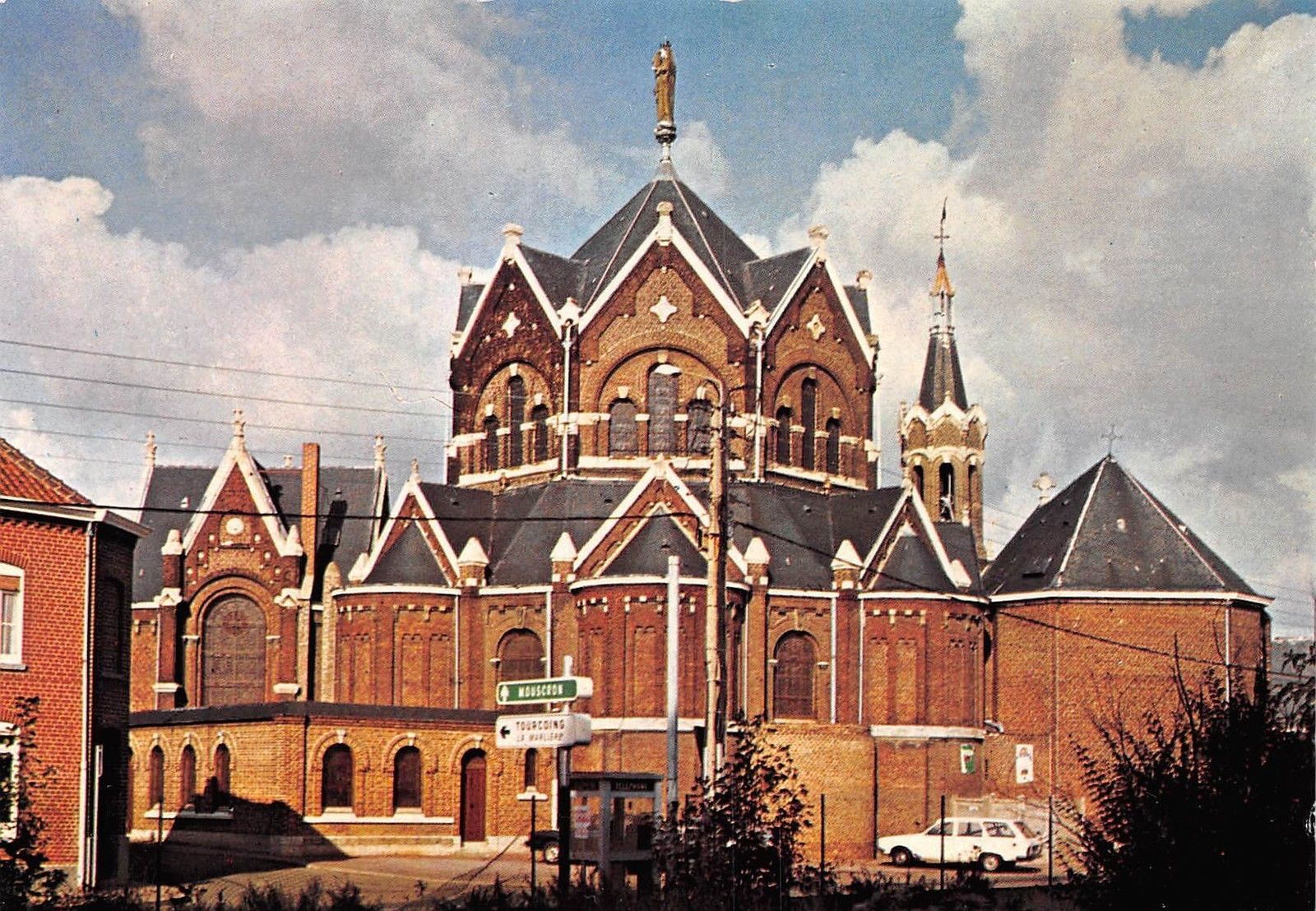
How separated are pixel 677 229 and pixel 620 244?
1911 millimetres

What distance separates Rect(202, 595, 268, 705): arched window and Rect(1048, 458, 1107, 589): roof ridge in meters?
25.4

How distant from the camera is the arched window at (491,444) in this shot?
6362cm

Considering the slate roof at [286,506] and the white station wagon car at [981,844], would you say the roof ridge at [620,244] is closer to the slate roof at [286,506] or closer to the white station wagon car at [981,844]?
the slate roof at [286,506]

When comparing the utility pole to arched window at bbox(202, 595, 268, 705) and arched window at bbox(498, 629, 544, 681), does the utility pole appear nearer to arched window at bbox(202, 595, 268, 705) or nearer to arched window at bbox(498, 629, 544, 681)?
arched window at bbox(498, 629, 544, 681)

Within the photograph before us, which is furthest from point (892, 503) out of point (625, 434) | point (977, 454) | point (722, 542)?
point (722, 542)

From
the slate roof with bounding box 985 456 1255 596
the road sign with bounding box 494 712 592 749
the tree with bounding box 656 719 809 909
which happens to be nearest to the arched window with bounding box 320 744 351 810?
the slate roof with bounding box 985 456 1255 596

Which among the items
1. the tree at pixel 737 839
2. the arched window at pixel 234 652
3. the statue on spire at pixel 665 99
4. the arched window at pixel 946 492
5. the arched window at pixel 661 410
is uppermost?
the statue on spire at pixel 665 99

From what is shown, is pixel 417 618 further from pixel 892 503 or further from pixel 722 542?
pixel 722 542

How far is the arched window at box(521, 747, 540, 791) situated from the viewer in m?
54.8

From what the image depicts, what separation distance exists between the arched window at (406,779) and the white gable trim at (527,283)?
14.4 meters

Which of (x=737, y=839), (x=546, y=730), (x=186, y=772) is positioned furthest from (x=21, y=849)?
(x=186, y=772)

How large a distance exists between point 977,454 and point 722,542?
4739cm

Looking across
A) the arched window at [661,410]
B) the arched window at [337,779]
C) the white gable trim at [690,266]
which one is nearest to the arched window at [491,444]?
the white gable trim at [690,266]

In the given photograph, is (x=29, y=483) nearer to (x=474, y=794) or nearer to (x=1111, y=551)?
(x=474, y=794)
